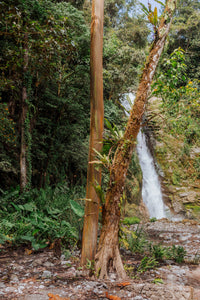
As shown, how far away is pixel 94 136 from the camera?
2.64 metres

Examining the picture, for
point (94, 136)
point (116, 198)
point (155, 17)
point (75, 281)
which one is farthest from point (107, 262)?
point (155, 17)

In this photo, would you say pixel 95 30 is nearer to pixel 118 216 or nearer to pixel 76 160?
pixel 118 216

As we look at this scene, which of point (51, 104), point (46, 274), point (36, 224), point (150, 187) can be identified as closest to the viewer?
point (46, 274)

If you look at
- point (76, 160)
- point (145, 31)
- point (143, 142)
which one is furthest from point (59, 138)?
point (145, 31)

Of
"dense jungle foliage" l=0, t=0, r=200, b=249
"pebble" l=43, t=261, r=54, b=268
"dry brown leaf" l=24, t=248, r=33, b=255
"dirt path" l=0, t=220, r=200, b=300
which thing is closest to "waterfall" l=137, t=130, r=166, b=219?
"dense jungle foliage" l=0, t=0, r=200, b=249

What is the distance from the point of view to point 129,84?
845cm

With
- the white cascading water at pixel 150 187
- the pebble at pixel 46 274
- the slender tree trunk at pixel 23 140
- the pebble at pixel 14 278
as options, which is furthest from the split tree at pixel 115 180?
the white cascading water at pixel 150 187

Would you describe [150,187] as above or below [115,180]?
below

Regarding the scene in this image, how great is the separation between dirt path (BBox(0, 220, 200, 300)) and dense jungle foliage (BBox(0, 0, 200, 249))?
35cm

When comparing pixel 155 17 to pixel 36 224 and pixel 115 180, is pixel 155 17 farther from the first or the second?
pixel 36 224

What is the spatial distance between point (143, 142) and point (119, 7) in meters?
9.64

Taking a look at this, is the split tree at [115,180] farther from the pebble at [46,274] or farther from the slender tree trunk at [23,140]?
the slender tree trunk at [23,140]

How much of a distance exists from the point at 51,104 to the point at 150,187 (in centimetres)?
800

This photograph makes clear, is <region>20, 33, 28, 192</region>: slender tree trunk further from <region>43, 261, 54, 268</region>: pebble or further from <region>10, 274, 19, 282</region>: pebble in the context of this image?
<region>10, 274, 19, 282</region>: pebble
